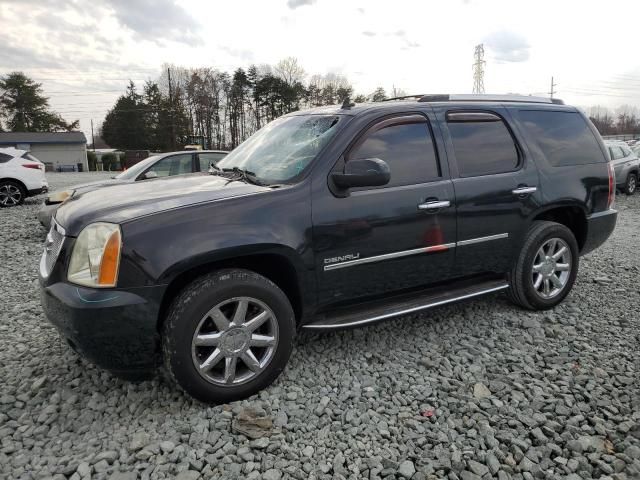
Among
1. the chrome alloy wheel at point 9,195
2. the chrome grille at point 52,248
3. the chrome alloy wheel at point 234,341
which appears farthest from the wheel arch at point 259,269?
the chrome alloy wheel at point 9,195

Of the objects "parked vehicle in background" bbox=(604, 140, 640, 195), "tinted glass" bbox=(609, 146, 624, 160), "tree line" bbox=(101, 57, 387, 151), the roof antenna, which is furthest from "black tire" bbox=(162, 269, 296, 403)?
"tree line" bbox=(101, 57, 387, 151)

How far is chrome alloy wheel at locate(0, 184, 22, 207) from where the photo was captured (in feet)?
40.8

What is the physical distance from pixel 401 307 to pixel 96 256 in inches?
80.2

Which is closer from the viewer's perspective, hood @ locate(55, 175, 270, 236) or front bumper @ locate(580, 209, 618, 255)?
hood @ locate(55, 175, 270, 236)

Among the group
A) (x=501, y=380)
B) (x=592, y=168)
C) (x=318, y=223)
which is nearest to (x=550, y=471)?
(x=501, y=380)

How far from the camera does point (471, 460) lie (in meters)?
2.44

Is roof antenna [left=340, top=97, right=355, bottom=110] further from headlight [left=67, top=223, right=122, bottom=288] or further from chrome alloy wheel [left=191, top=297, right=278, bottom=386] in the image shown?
headlight [left=67, top=223, right=122, bottom=288]

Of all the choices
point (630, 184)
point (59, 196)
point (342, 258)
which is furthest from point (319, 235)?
point (630, 184)

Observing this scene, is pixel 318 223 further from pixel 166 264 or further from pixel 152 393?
pixel 152 393

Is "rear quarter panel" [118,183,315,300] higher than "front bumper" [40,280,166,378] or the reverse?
higher

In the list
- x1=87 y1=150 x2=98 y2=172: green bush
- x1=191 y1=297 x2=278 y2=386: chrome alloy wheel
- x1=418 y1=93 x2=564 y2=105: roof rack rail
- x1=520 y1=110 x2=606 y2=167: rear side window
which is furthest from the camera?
x1=87 y1=150 x2=98 y2=172: green bush

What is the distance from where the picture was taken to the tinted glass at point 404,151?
3424 millimetres

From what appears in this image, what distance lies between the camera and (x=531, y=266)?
416cm

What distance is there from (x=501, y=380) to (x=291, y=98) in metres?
49.0
